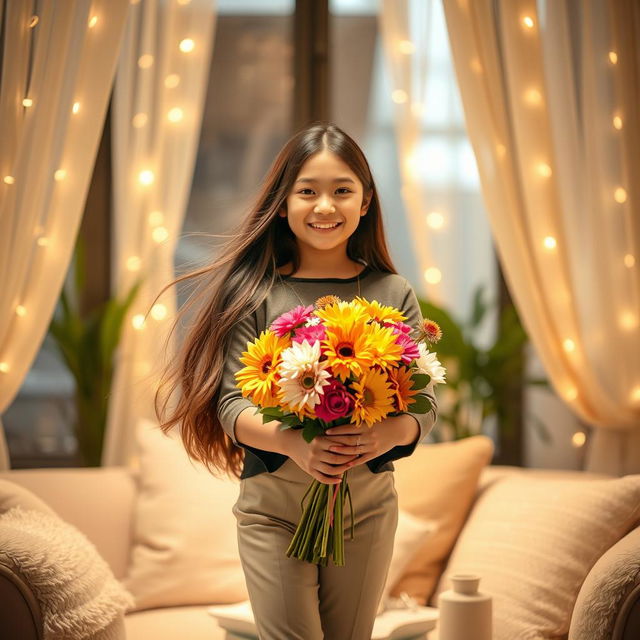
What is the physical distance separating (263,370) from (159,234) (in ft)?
6.49

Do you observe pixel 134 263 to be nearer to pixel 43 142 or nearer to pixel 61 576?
pixel 43 142

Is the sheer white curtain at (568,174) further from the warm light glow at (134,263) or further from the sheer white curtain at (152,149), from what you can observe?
the warm light glow at (134,263)

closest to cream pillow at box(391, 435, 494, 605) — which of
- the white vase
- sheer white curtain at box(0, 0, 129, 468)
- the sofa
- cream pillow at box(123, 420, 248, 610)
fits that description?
the sofa

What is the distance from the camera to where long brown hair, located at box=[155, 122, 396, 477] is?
1.99 metres

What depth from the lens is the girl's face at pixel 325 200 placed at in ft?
6.56

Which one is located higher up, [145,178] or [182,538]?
[145,178]

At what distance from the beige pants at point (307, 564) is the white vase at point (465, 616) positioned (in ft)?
0.75

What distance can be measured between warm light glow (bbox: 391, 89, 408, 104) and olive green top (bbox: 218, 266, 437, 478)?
189 cm

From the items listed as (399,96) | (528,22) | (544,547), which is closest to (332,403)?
(544,547)

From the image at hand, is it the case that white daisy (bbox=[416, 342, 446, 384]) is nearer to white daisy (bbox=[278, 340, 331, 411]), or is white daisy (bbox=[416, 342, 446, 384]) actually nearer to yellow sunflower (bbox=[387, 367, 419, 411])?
yellow sunflower (bbox=[387, 367, 419, 411])

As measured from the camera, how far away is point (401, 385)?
1.75m

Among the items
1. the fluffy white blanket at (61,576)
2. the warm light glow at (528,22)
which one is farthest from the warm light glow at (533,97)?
the fluffy white blanket at (61,576)

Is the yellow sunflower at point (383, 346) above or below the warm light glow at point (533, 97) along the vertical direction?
below

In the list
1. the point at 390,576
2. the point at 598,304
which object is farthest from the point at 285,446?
the point at 598,304
